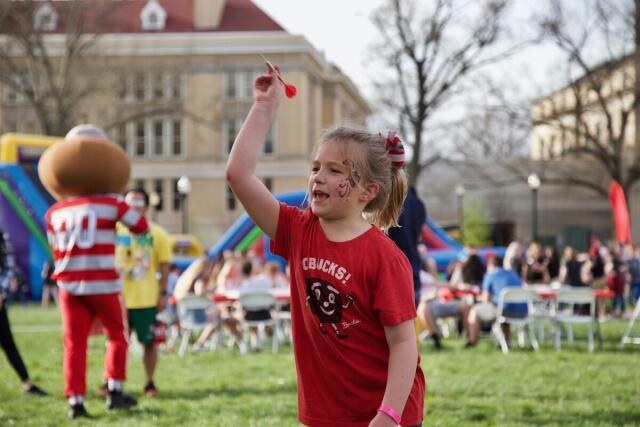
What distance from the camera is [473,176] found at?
45031 millimetres

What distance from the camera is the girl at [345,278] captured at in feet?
10.2

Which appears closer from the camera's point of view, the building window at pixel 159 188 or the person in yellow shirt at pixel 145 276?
the person in yellow shirt at pixel 145 276

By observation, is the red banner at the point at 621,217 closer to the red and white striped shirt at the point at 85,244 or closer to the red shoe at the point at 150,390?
the red shoe at the point at 150,390

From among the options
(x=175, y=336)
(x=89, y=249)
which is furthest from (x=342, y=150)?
(x=175, y=336)

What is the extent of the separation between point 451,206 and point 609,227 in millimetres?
9652

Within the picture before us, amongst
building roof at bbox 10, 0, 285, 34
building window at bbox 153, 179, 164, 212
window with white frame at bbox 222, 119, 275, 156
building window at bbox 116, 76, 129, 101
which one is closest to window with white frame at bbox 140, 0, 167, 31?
building roof at bbox 10, 0, 285, 34

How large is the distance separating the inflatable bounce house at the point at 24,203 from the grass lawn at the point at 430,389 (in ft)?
40.3

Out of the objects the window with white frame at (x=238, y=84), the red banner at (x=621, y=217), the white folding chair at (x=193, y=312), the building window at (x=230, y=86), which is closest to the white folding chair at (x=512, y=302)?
the white folding chair at (x=193, y=312)

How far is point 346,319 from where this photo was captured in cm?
315

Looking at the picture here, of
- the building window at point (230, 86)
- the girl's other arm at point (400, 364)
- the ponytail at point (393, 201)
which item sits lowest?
the girl's other arm at point (400, 364)

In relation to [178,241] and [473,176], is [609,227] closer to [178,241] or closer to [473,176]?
[473,176]

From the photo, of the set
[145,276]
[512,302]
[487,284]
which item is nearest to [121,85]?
[487,284]

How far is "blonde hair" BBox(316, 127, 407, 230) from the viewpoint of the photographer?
10.4ft

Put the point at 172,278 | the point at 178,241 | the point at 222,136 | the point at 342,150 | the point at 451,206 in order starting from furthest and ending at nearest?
the point at 222,136 → the point at 451,206 → the point at 178,241 → the point at 172,278 → the point at 342,150
